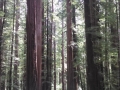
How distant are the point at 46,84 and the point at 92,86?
9869 mm

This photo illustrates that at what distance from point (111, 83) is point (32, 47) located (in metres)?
5.55

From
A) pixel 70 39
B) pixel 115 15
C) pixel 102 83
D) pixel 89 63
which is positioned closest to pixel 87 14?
pixel 115 15

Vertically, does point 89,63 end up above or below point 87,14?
below

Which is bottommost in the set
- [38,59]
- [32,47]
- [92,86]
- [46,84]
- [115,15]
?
[46,84]

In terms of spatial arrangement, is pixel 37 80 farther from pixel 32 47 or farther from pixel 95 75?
pixel 95 75

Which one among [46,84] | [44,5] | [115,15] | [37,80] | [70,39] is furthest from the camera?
[44,5]

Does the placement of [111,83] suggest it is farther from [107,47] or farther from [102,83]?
[107,47]

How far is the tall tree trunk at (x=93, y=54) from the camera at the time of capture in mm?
10461

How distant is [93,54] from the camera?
10.7m

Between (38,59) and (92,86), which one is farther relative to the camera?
(92,86)

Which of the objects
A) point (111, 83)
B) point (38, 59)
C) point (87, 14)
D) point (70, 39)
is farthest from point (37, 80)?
point (70, 39)

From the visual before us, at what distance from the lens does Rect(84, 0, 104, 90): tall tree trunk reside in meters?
10.5

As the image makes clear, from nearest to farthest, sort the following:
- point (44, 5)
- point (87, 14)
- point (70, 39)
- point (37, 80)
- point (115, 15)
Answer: point (37, 80) < point (115, 15) < point (87, 14) < point (70, 39) < point (44, 5)

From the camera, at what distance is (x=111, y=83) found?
35.0 ft
